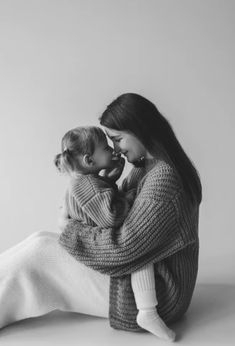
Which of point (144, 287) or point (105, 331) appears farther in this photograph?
point (105, 331)

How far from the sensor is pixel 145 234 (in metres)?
1.63

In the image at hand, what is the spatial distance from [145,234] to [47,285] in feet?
1.32

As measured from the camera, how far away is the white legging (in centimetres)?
175

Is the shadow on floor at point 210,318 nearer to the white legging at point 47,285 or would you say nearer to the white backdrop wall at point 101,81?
the white legging at point 47,285

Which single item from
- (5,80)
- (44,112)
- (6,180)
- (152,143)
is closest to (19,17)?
(5,80)

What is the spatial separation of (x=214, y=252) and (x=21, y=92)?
145cm

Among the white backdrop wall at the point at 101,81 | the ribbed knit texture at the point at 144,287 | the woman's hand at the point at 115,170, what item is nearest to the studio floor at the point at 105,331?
the ribbed knit texture at the point at 144,287

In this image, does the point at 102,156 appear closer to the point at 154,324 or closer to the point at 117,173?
the point at 117,173

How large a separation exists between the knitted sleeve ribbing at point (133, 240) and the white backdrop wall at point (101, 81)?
1.44 meters

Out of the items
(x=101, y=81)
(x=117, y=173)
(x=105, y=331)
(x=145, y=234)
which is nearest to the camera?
(x=145, y=234)

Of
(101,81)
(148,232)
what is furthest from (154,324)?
(101,81)

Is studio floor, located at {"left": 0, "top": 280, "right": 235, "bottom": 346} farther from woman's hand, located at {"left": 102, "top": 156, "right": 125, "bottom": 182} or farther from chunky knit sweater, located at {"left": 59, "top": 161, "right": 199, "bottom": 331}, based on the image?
woman's hand, located at {"left": 102, "top": 156, "right": 125, "bottom": 182}

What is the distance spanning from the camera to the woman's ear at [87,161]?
1.82 m

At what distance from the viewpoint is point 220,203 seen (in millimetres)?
3109
